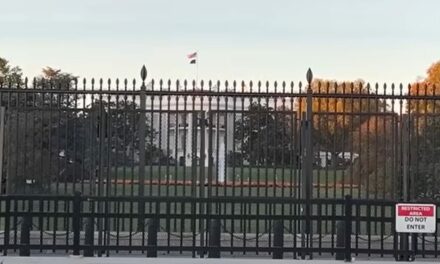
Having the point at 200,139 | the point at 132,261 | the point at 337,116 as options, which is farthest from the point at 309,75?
the point at 132,261

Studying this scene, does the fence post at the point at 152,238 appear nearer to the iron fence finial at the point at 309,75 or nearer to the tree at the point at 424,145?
the iron fence finial at the point at 309,75

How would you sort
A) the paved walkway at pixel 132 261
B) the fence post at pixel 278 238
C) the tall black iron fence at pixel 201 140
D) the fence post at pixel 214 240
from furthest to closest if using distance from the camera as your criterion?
the tall black iron fence at pixel 201 140 < the fence post at pixel 214 240 < the fence post at pixel 278 238 < the paved walkway at pixel 132 261

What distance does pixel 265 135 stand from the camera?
1226 cm

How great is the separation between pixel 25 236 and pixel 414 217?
256 inches

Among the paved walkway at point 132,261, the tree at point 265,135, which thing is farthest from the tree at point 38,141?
the tree at point 265,135

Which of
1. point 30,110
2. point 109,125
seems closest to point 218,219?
point 109,125

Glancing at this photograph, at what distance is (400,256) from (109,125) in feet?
18.8

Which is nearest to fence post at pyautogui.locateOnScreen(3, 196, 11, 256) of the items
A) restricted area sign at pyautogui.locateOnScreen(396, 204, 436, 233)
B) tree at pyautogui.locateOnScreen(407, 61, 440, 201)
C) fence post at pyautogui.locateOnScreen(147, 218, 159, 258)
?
fence post at pyautogui.locateOnScreen(147, 218, 159, 258)

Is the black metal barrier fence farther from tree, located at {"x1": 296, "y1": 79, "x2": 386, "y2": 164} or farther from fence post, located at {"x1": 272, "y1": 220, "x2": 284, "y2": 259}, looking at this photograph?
tree, located at {"x1": 296, "y1": 79, "x2": 386, "y2": 164}

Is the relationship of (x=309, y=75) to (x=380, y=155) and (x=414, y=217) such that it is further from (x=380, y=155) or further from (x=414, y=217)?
(x=414, y=217)

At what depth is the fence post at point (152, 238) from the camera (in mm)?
10655

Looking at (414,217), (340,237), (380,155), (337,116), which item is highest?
(337,116)

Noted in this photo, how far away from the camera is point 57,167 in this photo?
39.8 feet

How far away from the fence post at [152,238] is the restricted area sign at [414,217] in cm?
405
